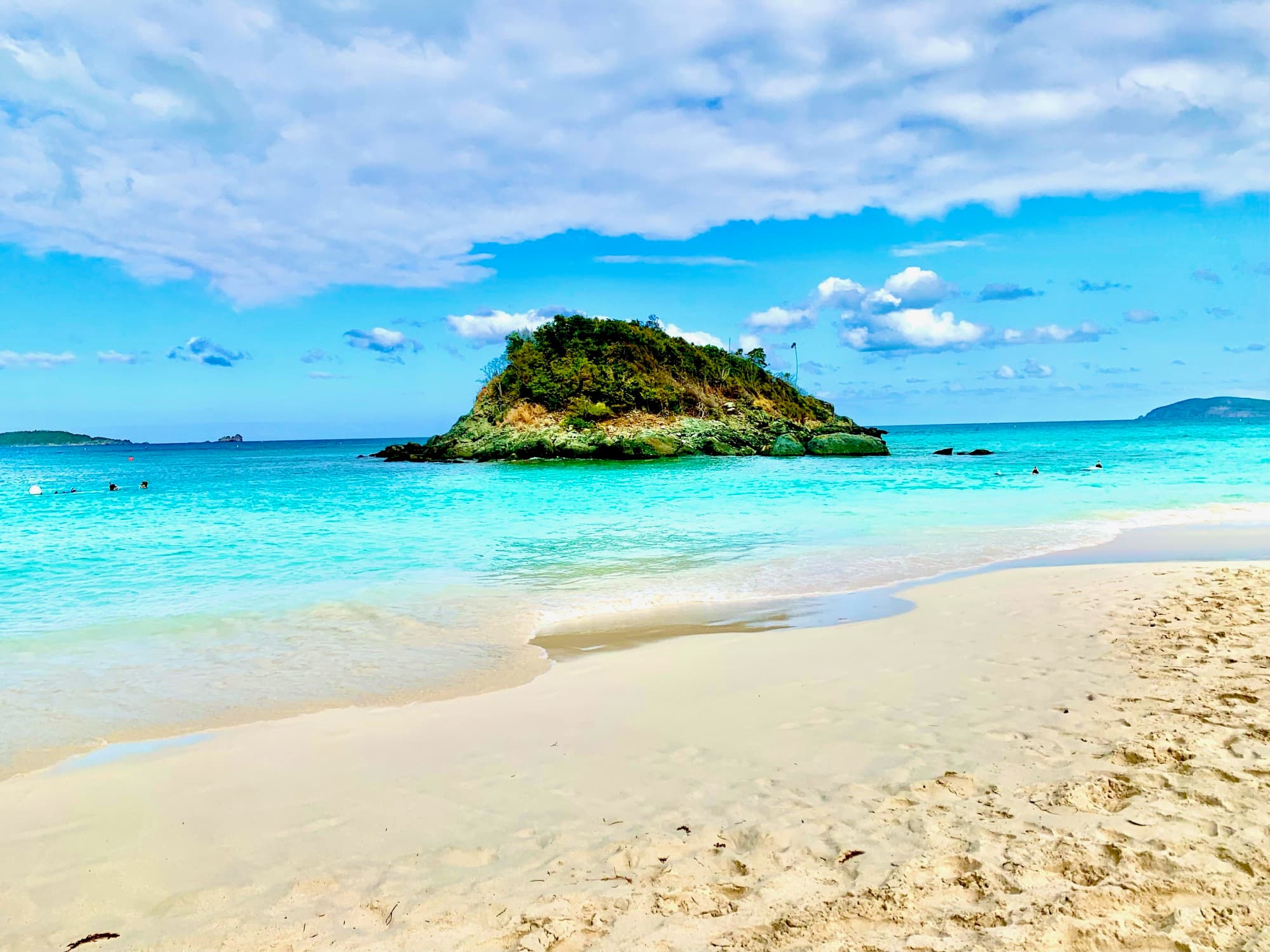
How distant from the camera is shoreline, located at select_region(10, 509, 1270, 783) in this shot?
5891mm

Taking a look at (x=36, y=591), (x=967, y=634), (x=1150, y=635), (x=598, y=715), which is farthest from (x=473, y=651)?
(x=36, y=591)

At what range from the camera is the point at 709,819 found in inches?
161

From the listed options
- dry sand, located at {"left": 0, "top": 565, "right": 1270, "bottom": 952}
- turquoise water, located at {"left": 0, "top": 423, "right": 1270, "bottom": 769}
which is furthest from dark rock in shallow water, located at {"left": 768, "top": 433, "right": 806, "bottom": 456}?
dry sand, located at {"left": 0, "top": 565, "right": 1270, "bottom": 952}

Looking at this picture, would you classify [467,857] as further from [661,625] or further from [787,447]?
[787,447]

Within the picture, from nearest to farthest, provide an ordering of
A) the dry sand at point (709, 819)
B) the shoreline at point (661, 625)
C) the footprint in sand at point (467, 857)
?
1. the dry sand at point (709, 819)
2. the footprint in sand at point (467, 857)
3. the shoreline at point (661, 625)

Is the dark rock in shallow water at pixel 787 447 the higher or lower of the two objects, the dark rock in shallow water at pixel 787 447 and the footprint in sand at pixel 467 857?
the higher

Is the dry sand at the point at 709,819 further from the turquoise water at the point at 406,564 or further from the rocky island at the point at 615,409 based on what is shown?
the rocky island at the point at 615,409

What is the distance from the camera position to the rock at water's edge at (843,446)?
57.0 m

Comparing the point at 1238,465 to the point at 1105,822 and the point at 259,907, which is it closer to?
the point at 1105,822

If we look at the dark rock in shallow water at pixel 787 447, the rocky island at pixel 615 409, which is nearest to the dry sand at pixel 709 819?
the rocky island at pixel 615 409

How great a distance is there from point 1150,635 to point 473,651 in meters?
7.08

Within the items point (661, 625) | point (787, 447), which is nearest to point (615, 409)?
point (787, 447)

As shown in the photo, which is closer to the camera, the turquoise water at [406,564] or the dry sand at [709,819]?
the dry sand at [709,819]

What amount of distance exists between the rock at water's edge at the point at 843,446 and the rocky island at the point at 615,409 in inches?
3.3
